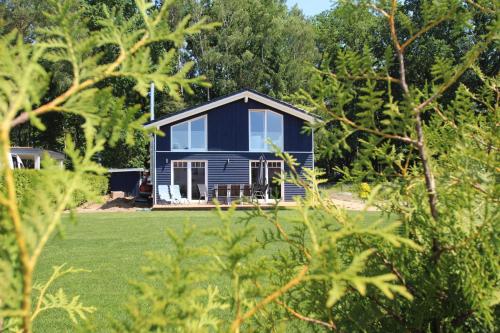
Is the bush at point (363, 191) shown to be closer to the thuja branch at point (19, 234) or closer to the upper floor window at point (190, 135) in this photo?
the thuja branch at point (19, 234)

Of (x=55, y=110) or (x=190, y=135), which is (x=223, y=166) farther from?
(x=55, y=110)

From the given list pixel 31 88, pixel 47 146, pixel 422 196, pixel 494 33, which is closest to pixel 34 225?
pixel 31 88

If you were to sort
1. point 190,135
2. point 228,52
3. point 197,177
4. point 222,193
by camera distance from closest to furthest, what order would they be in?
point 222,193, point 190,135, point 197,177, point 228,52

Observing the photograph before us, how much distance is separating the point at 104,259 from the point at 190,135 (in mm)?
15032

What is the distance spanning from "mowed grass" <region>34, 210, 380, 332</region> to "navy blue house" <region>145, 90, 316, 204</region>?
294 inches

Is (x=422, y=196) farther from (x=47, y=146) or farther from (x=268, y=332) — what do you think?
(x=47, y=146)

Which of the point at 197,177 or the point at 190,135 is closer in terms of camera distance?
the point at 190,135

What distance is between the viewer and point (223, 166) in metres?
24.0

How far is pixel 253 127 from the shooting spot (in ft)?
78.8

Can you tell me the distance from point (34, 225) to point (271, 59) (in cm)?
4783

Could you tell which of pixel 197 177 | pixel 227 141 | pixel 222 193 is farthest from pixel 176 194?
pixel 227 141

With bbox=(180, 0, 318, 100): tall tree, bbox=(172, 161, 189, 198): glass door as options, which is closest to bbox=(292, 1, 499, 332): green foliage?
bbox=(172, 161, 189, 198): glass door

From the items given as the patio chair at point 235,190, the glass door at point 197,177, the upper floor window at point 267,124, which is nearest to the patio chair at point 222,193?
the patio chair at point 235,190

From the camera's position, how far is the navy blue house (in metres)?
23.4
